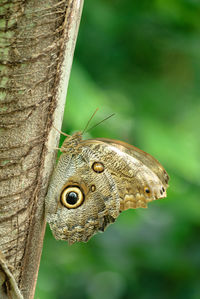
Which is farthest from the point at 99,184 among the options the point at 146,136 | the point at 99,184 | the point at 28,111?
the point at 146,136

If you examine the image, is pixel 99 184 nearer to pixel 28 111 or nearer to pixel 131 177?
pixel 131 177

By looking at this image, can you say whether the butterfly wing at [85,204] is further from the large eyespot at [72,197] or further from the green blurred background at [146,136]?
the green blurred background at [146,136]

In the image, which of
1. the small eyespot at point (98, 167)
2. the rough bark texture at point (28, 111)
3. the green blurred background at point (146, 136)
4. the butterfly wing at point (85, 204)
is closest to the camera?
the rough bark texture at point (28, 111)

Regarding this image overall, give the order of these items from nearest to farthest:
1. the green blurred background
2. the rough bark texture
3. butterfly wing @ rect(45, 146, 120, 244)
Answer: the rough bark texture, butterfly wing @ rect(45, 146, 120, 244), the green blurred background

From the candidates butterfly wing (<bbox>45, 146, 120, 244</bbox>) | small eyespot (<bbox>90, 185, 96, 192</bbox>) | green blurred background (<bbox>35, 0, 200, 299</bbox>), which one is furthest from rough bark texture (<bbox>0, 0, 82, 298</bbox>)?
green blurred background (<bbox>35, 0, 200, 299</bbox>)

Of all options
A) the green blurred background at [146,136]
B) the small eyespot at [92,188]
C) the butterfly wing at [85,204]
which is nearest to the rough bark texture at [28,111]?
the butterfly wing at [85,204]

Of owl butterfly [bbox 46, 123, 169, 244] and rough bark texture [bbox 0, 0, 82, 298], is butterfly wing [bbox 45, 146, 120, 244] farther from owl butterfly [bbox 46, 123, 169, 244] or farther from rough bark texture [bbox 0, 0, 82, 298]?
rough bark texture [bbox 0, 0, 82, 298]
